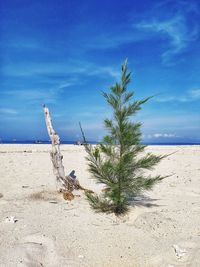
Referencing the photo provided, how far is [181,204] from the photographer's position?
925 centimetres

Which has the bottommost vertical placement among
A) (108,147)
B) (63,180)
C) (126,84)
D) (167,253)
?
(167,253)

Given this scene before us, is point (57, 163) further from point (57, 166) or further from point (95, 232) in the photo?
point (95, 232)

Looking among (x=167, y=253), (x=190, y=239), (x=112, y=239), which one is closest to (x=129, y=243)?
(x=112, y=239)

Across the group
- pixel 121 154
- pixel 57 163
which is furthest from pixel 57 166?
pixel 121 154

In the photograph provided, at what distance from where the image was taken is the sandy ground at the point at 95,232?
5699 mm

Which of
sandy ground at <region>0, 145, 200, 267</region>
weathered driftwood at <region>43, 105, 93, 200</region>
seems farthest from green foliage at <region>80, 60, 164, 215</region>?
weathered driftwood at <region>43, 105, 93, 200</region>

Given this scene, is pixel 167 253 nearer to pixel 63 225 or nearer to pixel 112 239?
pixel 112 239

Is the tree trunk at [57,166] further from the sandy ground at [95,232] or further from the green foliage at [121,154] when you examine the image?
the green foliage at [121,154]

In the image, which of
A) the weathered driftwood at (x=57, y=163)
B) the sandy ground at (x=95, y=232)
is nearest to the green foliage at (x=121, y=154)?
the sandy ground at (x=95, y=232)

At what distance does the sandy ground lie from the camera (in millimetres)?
5699

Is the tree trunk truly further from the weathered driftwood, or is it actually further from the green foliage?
the green foliage

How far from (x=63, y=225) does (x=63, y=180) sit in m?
3.24

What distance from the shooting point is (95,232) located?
689cm

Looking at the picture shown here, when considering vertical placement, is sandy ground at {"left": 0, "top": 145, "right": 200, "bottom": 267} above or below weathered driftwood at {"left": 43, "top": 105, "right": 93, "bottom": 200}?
below
